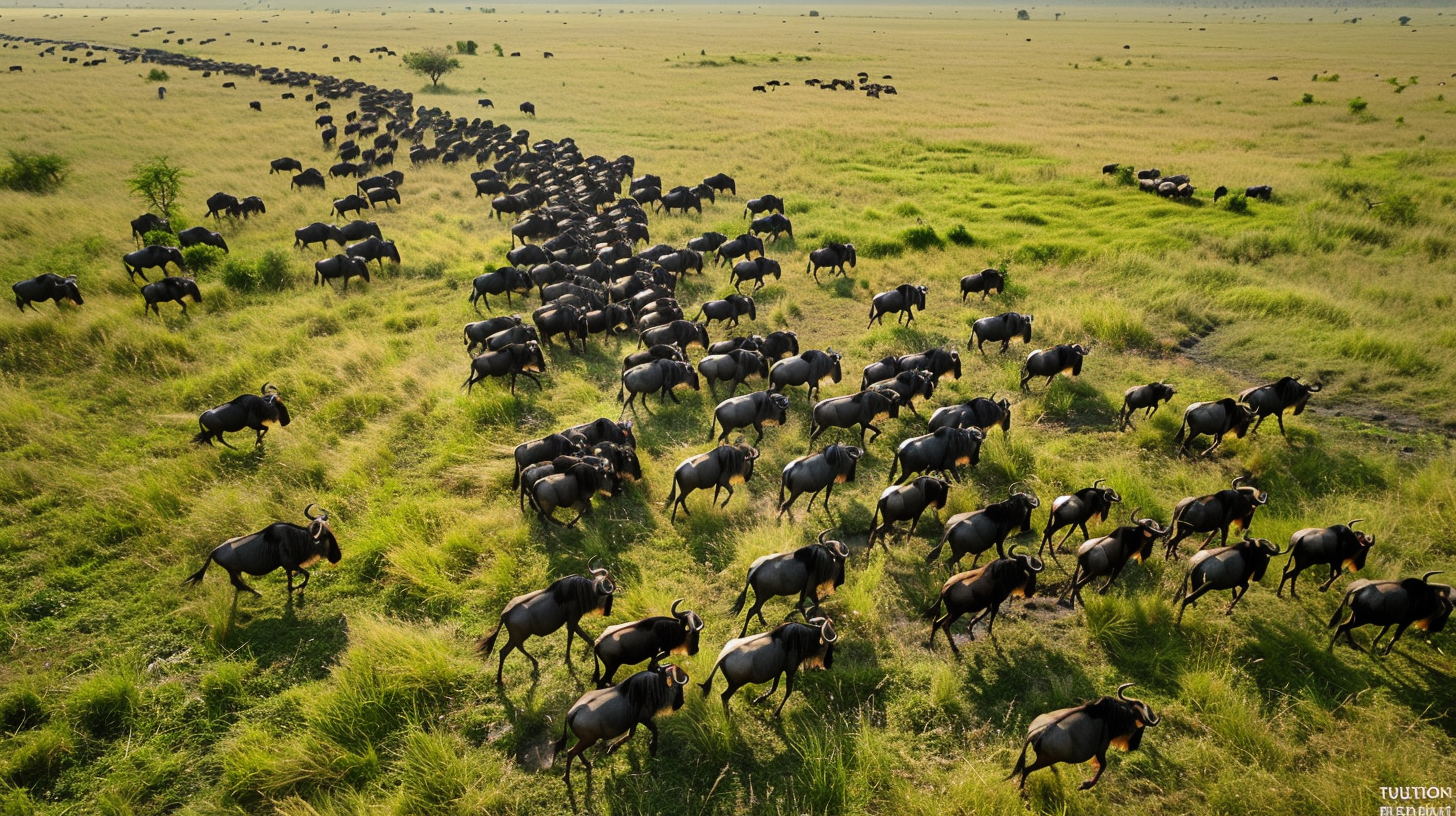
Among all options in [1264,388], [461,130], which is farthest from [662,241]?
[461,130]

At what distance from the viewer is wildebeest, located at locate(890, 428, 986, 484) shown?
8.98 metres

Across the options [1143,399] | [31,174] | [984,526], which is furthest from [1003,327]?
[31,174]

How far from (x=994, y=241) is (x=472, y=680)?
58.6 ft

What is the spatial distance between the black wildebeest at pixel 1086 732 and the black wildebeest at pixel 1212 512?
128 inches

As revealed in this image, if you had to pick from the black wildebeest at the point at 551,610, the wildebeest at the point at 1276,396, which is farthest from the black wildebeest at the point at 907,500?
the wildebeest at the point at 1276,396

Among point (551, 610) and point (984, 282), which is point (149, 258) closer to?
point (551, 610)

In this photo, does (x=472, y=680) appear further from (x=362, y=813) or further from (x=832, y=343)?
(x=832, y=343)

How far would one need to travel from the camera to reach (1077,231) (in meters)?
20.0

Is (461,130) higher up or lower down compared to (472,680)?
higher up

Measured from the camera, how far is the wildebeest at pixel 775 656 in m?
5.85

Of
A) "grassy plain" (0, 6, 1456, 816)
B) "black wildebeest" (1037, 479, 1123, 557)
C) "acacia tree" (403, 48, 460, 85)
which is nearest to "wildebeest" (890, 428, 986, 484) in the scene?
"grassy plain" (0, 6, 1456, 816)

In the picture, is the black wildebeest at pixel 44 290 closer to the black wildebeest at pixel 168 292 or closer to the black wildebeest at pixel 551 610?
the black wildebeest at pixel 168 292

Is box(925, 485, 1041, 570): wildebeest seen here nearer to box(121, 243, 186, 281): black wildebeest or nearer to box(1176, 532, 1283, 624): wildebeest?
box(1176, 532, 1283, 624): wildebeest

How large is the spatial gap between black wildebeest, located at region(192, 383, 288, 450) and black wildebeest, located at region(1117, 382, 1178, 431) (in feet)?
42.6
